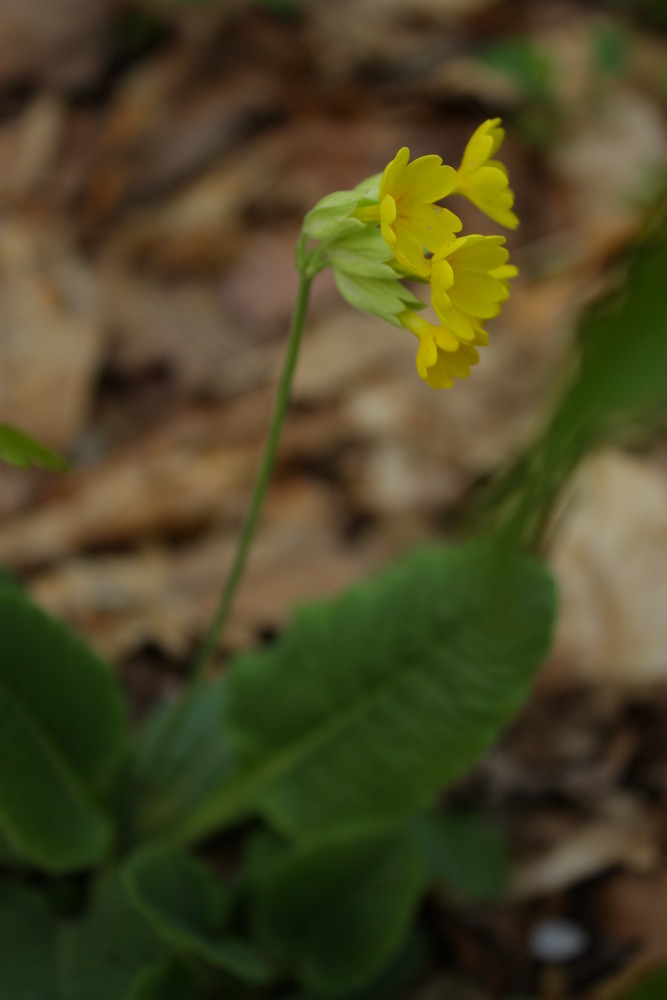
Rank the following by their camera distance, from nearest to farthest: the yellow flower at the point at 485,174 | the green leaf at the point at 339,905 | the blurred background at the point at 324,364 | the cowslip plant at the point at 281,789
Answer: the yellow flower at the point at 485,174
the cowslip plant at the point at 281,789
the green leaf at the point at 339,905
the blurred background at the point at 324,364

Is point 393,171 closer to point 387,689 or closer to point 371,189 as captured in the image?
point 371,189

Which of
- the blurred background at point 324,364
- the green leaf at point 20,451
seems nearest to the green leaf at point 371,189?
the blurred background at point 324,364

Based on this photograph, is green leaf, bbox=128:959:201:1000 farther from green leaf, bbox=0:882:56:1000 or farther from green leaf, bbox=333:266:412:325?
green leaf, bbox=333:266:412:325

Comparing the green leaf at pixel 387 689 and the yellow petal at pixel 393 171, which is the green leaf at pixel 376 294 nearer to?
the yellow petal at pixel 393 171

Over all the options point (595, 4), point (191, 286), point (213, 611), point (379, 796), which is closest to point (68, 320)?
point (191, 286)

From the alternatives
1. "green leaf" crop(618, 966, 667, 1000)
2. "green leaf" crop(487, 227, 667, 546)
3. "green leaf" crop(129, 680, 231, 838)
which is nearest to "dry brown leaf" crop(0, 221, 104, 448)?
"green leaf" crop(129, 680, 231, 838)

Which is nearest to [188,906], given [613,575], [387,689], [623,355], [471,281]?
[387,689]
